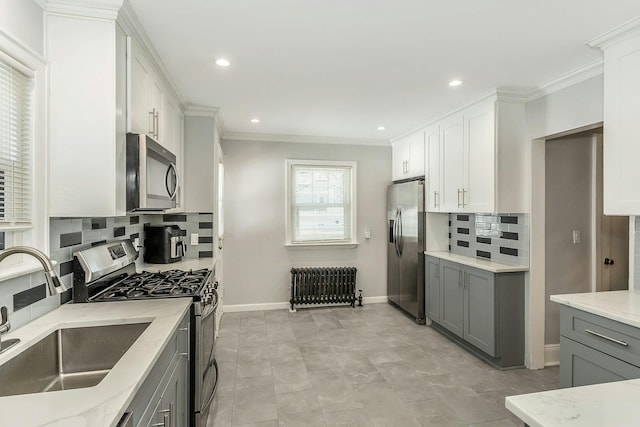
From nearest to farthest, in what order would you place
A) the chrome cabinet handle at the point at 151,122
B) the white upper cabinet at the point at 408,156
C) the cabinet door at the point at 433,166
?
1. the chrome cabinet handle at the point at 151,122
2. the cabinet door at the point at 433,166
3. the white upper cabinet at the point at 408,156

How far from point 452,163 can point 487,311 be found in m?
1.52

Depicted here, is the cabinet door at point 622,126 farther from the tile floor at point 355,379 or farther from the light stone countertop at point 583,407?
the tile floor at point 355,379

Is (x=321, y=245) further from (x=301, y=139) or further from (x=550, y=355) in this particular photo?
(x=550, y=355)

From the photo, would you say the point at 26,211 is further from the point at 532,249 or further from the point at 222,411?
the point at 532,249

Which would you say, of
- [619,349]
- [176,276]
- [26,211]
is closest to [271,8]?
[26,211]

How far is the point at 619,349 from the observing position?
174cm

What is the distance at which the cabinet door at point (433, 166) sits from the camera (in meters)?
3.85

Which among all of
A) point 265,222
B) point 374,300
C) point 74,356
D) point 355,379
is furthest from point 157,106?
point 374,300

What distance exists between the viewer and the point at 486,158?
3088 mm

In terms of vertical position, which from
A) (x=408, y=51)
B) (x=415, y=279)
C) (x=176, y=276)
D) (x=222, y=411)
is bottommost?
(x=222, y=411)

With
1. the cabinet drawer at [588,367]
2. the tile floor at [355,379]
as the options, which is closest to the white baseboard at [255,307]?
the tile floor at [355,379]

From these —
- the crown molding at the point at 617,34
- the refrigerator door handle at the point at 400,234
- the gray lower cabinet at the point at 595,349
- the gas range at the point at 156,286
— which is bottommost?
the gray lower cabinet at the point at 595,349

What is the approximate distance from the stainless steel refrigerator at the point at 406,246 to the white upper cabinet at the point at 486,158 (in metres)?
0.54

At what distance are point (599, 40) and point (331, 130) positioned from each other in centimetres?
286
